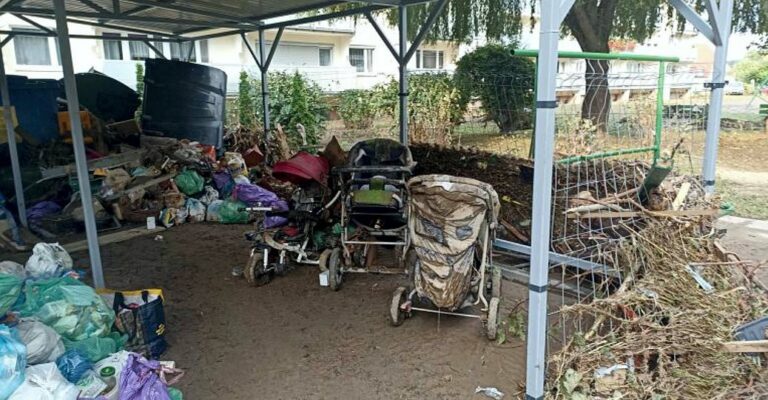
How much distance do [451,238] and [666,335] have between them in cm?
133

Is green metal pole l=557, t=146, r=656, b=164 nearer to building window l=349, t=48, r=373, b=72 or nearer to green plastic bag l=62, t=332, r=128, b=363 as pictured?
green plastic bag l=62, t=332, r=128, b=363

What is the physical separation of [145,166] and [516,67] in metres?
6.32

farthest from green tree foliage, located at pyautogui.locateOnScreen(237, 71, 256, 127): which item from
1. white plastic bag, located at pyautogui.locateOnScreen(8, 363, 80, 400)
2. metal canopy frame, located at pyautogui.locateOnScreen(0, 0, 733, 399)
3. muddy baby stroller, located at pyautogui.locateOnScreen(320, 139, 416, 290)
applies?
white plastic bag, located at pyautogui.locateOnScreen(8, 363, 80, 400)

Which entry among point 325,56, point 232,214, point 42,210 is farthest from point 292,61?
point 42,210

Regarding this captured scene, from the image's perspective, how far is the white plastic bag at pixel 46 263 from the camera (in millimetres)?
3152

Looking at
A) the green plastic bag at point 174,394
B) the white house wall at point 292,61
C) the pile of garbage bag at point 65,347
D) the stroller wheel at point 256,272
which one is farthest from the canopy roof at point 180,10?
the green plastic bag at point 174,394

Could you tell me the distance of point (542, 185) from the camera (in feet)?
7.72

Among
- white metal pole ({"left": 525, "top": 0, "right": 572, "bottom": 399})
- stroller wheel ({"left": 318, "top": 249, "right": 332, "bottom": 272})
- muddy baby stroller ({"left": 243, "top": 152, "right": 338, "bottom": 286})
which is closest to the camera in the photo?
white metal pole ({"left": 525, "top": 0, "right": 572, "bottom": 399})

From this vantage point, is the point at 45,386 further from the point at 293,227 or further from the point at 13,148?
the point at 13,148

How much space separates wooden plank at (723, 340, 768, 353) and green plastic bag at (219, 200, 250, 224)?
5.38 m

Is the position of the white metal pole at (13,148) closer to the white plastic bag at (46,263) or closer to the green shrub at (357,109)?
the white plastic bag at (46,263)

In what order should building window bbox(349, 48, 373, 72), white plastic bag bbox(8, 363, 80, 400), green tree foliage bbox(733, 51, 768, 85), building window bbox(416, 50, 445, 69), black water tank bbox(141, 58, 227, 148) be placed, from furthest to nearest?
building window bbox(349, 48, 373, 72) < building window bbox(416, 50, 445, 69) < green tree foliage bbox(733, 51, 768, 85) < black water tank bbox(141, 58, 227, 148) < white plastic bag bbox(8, 363, 80, 400)

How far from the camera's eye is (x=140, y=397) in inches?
96.8

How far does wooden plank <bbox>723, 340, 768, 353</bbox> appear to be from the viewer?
2.42m
